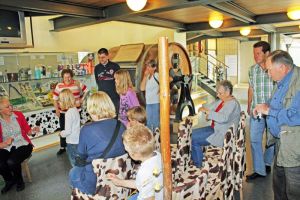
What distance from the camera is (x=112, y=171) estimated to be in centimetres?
198

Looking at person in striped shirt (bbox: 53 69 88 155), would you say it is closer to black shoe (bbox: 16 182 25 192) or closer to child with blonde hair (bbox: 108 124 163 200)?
black shoe (bbox: 16 182 25 192)

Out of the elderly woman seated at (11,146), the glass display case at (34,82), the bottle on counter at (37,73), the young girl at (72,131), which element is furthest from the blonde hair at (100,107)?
the bottle on counter at (37,73)

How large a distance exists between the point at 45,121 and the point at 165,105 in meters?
4.47

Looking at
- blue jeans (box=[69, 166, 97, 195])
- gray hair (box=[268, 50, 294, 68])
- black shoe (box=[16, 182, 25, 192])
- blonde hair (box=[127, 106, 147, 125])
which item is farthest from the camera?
black shoe (box=[16, 182, 25, 192])

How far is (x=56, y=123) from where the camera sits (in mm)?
5398

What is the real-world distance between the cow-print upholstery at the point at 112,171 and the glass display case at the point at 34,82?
131 inches

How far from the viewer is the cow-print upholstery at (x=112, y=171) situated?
6.36 feet

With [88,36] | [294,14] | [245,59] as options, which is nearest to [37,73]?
[88,36]

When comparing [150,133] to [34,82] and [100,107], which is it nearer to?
[100,107]

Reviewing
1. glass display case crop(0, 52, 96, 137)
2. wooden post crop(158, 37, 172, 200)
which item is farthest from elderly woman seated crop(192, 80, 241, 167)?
glass display case crop(0, 52, 96, 137)

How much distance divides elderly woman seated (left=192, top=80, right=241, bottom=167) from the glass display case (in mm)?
2778

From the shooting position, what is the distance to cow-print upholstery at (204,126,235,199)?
219 cm

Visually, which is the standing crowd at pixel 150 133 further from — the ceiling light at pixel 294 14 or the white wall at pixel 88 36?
the ceiling light at pixel 294 14

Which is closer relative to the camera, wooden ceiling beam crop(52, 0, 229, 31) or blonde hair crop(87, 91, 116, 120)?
blonde hair crop(87, 91, 116, 120)
